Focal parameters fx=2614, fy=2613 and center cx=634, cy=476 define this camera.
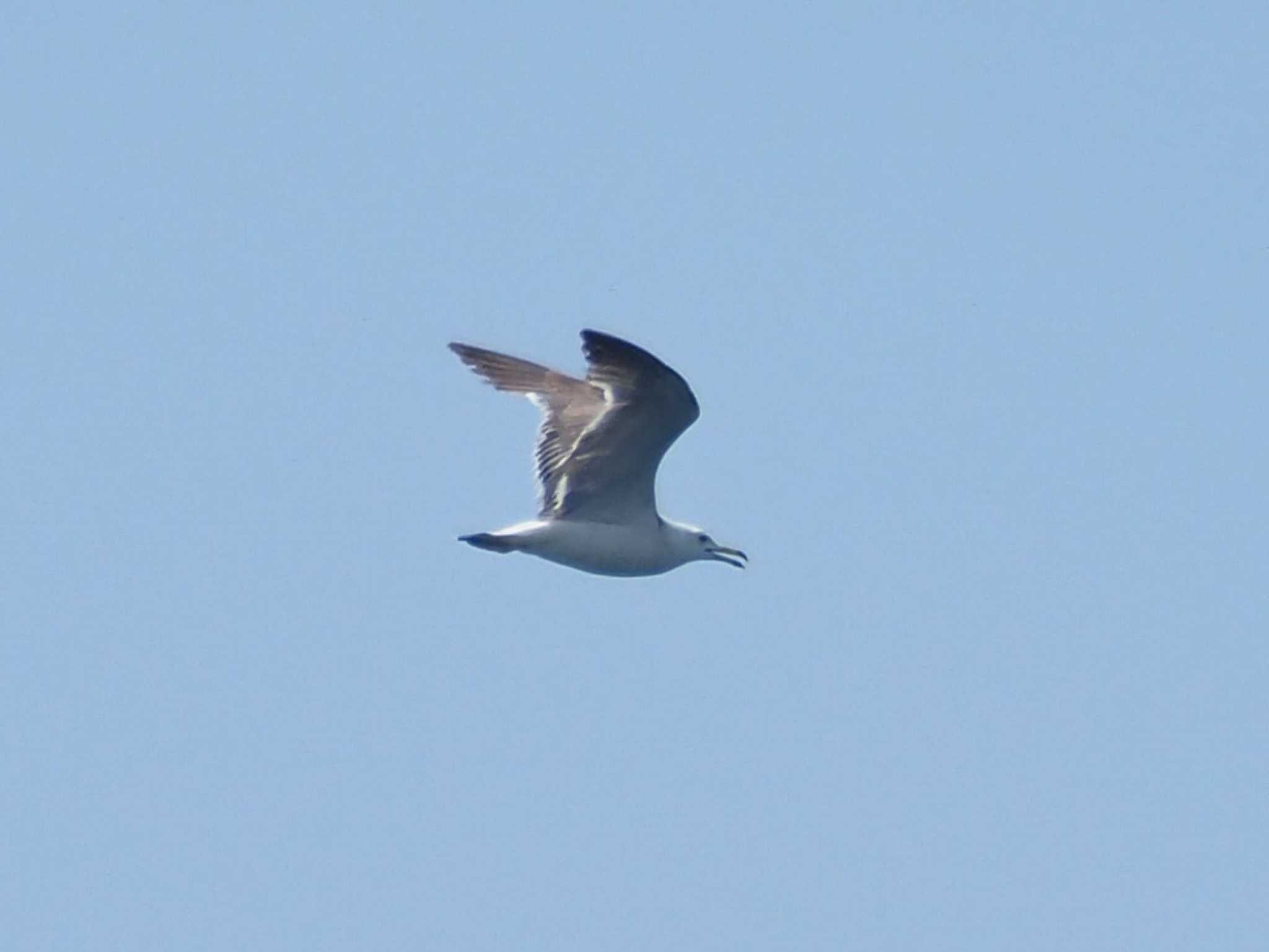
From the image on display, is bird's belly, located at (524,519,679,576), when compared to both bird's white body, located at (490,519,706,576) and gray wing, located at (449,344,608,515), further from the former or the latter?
gray wing, located at (449,344,608,515)

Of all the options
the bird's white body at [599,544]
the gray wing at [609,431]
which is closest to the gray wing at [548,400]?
the gray wing at [609,431]

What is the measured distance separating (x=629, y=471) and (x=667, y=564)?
1304mm

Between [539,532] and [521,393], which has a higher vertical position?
[521,393]

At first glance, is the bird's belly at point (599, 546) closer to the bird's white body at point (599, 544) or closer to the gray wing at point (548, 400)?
the bird's white body at point (599, 544)

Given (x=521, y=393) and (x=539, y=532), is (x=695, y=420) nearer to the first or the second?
(x=539, y=532)

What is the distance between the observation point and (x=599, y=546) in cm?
2155

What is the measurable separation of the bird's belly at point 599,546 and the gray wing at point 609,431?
0.38 ft

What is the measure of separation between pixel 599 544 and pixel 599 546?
2 centimetres

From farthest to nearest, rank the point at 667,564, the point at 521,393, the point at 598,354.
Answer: the point at 521,393
the point at 667,564
the point at 598,354

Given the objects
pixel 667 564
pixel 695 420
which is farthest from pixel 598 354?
pixel 667 564

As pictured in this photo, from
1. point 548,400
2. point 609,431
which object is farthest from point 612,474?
point 548,400

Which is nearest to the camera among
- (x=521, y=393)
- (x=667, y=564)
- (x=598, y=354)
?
(x=598, y=354)

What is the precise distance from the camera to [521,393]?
2394 centimetres

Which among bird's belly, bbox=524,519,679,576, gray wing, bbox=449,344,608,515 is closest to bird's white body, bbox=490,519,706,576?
bird's belly, bbox=524,519,679,576
